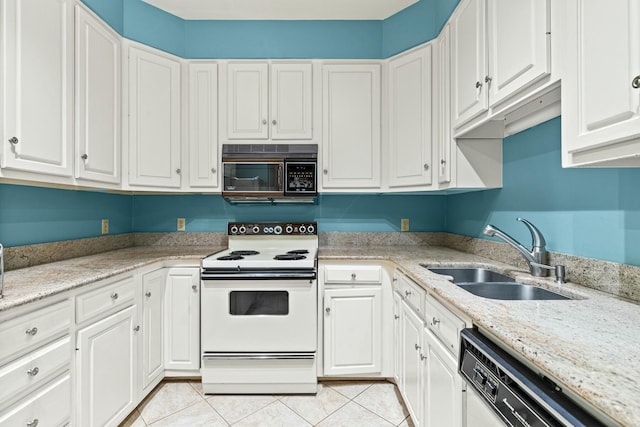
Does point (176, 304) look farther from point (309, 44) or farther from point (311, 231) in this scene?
point (309, 44)

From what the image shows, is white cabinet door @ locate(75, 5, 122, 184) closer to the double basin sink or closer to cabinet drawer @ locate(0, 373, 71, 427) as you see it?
cabinet drawer @ locate(0, 373, 71, 427)

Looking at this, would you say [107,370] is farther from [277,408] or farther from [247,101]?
[247,101]

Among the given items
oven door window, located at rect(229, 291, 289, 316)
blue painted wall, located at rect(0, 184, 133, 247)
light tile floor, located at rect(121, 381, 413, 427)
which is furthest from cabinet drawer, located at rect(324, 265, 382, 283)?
blue painted wall, located at rect(0, 184, 133, 247)

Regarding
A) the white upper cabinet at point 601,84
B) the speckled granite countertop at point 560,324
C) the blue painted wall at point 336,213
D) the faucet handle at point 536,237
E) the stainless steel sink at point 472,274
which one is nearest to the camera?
the speckled granite countertop at point 560,324

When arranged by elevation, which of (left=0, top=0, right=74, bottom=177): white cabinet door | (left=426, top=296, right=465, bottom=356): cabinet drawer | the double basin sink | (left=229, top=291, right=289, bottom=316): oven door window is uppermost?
(left=0, top=0, right=74, bottom=177): white cabinet door

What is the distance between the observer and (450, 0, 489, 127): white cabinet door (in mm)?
1464

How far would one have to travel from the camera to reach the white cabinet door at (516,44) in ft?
3.52

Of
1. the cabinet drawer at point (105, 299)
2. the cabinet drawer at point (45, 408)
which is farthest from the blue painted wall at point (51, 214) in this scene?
the cabinet drawer at point (45, 408)

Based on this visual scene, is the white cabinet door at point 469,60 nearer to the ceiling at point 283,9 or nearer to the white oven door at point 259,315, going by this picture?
the ceiling at point 283,9

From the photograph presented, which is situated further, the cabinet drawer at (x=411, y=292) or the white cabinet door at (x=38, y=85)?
the cabinet drawer at (x=411, y=292)

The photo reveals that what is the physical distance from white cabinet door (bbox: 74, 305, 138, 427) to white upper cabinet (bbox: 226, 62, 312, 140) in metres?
1.48

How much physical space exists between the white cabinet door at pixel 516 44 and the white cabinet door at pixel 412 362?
3.77 ft

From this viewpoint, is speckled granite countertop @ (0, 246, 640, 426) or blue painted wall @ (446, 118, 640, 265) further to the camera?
blue painted wall @ (446, 118, 640, 265)

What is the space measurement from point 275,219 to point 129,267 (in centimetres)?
120
